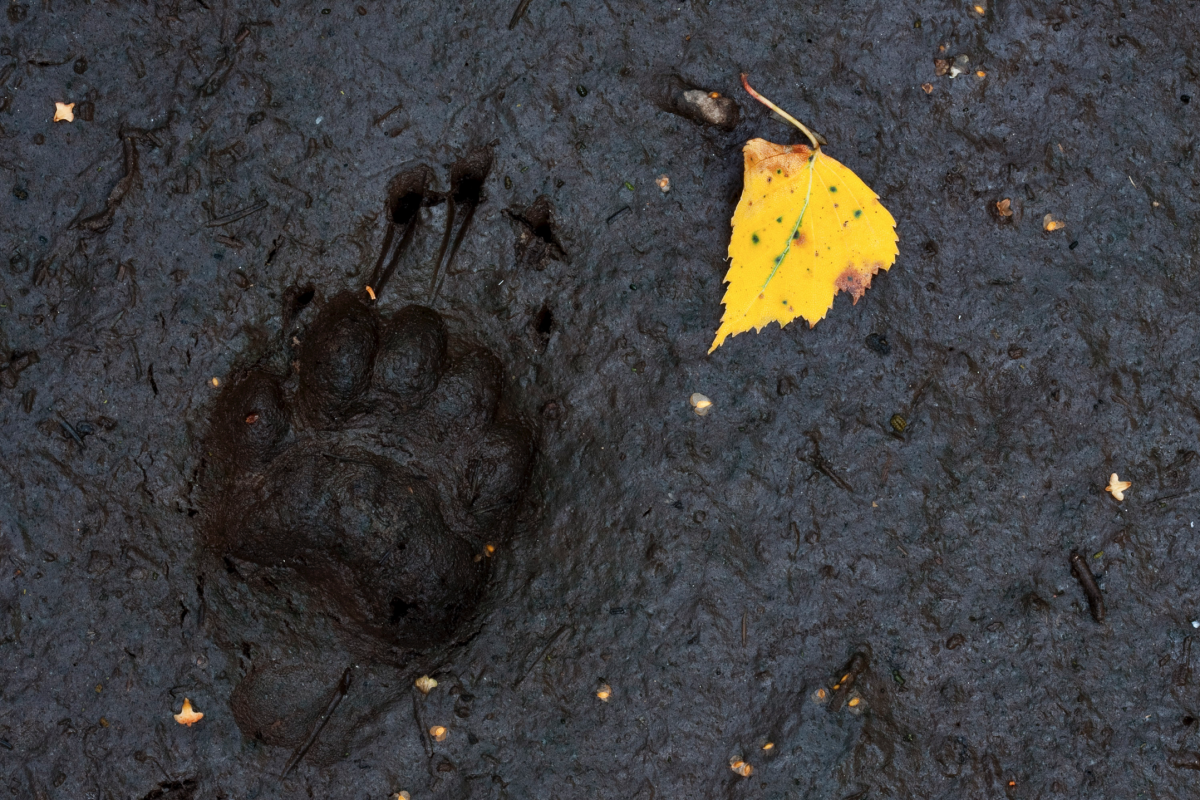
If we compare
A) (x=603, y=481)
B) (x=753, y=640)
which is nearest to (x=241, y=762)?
(x=603, y=481)

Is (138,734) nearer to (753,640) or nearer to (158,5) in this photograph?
(753,640)

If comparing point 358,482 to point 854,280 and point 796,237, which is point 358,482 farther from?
point 854,280

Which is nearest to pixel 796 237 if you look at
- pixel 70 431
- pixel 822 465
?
pixel 822 465

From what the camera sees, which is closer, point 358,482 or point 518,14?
point 358,482

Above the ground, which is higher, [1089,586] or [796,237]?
[796,237]

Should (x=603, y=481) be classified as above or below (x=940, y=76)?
below

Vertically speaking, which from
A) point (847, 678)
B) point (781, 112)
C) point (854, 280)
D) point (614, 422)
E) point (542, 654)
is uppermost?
point (781, 112)
